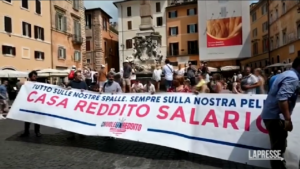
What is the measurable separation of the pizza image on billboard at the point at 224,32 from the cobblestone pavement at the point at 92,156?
3956cm

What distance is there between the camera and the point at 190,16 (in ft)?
188

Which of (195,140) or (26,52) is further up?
(26,52)

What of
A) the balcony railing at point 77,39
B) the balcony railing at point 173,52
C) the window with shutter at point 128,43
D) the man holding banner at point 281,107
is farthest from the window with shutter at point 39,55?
the man holding banner at point 281,107

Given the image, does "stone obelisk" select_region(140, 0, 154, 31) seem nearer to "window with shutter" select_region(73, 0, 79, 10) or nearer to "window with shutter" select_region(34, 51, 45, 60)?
"window with shutter" select_region(34, 51, 45, 60)

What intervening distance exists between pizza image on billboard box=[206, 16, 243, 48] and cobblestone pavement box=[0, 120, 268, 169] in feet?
130

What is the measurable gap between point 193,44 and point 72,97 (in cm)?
5108

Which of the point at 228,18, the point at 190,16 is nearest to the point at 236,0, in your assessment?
the point at 228,18

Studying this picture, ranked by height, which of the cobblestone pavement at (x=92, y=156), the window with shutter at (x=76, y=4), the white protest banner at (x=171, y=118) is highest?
the window with shutter at (x=76, y=4)

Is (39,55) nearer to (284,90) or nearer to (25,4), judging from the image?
(25,4)

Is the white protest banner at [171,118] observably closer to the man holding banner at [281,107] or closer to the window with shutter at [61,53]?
the man holding banner at [281,107]

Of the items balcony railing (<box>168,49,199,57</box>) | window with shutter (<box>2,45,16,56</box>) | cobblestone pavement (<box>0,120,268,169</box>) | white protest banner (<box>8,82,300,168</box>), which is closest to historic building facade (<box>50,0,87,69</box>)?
window with shutter (<box>2,45,16,56</box>)

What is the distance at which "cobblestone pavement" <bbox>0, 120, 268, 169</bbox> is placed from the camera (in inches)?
225

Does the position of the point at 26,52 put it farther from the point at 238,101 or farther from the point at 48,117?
the point at 238,101

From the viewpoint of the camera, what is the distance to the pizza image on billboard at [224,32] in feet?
146
